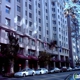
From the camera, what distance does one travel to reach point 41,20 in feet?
219

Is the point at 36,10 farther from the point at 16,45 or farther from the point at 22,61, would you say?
the point at 16,45

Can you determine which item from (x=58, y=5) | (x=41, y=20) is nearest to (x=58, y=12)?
(x=58, y=5)

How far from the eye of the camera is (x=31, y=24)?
59.3 meters

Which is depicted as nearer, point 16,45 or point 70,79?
point 70,79

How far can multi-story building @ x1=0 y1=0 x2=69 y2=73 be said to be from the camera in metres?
45.9

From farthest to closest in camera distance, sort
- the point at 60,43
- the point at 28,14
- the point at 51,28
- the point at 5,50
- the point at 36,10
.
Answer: the point at 60,43
the point at 51,28
the point at 36,10
the point at 28,14
the point at 5,50

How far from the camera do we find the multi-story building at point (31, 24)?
45.9 metres

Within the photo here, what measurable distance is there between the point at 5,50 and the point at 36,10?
27.3 metres

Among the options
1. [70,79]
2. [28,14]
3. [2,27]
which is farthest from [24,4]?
[70,79]

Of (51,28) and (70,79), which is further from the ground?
(51,28)

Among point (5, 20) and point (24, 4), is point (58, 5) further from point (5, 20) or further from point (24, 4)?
point (5, 20)

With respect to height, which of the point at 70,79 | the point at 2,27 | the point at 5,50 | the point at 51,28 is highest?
the point at 51,28

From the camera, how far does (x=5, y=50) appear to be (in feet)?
130

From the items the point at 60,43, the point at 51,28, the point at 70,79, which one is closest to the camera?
the point at 70,79
